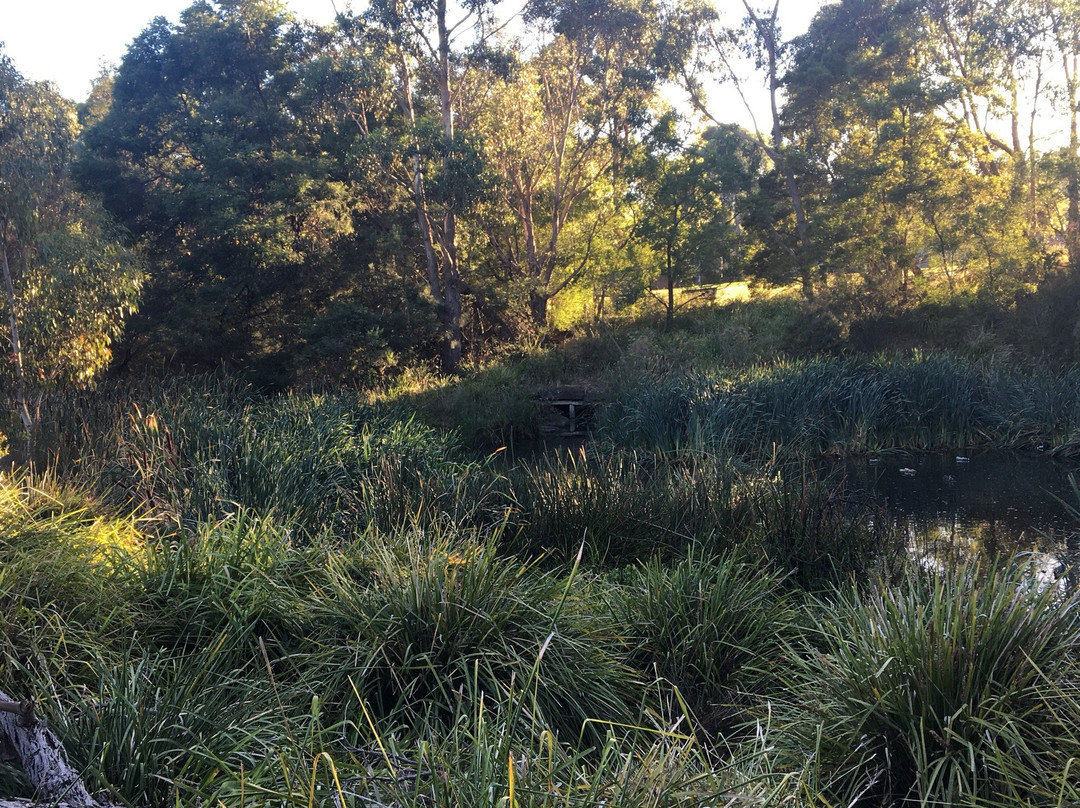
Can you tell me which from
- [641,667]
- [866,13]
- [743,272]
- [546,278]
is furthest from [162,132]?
[641,667]

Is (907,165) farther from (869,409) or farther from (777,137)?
(869,409)

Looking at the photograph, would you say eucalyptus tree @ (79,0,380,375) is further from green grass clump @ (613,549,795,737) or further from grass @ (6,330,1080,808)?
green grass clump @ (613,549,795,737)

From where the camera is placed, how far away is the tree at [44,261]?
9.76 meters

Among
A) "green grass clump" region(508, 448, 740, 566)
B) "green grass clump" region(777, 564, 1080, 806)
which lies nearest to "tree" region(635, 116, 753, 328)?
"green grass clump" region(508, 448, 740, 566)

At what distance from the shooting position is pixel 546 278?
24.0m

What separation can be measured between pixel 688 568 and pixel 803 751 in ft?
5.80

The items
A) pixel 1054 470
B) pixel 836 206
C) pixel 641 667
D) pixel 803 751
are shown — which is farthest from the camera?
pixel 836 206

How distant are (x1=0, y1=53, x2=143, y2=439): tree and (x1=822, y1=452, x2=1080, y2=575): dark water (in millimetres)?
9004

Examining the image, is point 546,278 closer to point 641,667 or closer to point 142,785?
point 641,667

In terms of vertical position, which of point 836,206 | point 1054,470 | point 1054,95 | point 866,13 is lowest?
point 1054,470

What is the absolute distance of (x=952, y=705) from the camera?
3.03 m

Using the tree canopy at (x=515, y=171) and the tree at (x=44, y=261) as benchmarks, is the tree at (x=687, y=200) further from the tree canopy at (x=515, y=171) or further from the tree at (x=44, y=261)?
the tree at (x=44, y=261)

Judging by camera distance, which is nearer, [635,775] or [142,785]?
[635,775]

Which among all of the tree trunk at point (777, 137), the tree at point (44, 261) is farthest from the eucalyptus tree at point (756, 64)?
the tree at point (44, 261)
